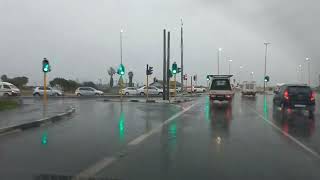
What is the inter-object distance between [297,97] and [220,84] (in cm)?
1427

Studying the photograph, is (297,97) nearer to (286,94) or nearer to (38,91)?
(286,94)

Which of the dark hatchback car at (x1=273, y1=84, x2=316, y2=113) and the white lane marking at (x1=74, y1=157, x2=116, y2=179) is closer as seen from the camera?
the white lane marking at (x1=74, y1=157, x2=116, y2=179)

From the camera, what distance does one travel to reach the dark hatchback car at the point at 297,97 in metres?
25.2

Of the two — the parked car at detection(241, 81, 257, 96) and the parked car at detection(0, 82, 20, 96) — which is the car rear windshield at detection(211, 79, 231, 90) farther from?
the parked car at detection(241, 81, 257, 96)

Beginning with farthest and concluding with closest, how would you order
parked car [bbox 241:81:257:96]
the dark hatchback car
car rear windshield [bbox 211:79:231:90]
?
parked car [bbox 241:81:257:96], car rear windshield [bbox 211:79:231:90], the dark hatchback car

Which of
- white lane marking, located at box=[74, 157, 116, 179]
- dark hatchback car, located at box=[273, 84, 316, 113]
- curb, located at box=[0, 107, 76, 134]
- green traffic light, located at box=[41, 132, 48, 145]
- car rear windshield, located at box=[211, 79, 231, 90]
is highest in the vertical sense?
car rear windshield, located at box=[211, 79, 231, 90]

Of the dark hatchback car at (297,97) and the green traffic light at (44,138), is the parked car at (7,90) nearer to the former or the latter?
the dark hatchback car at (297,97)

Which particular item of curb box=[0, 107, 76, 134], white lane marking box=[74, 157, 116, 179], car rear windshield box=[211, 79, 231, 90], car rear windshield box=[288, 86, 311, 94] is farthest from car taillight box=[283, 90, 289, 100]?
white lane marking box=[74, 157, 116, 179]

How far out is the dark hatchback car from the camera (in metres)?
25.2

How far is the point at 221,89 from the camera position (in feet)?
128

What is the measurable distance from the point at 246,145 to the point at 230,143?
1.73ft

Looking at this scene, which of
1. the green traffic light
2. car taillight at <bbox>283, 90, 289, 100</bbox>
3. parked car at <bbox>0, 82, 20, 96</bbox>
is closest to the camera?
the green traffic light

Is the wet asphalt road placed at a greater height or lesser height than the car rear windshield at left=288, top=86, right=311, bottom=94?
lesser

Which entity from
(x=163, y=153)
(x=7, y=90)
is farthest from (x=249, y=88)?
(x=163, y=153)
